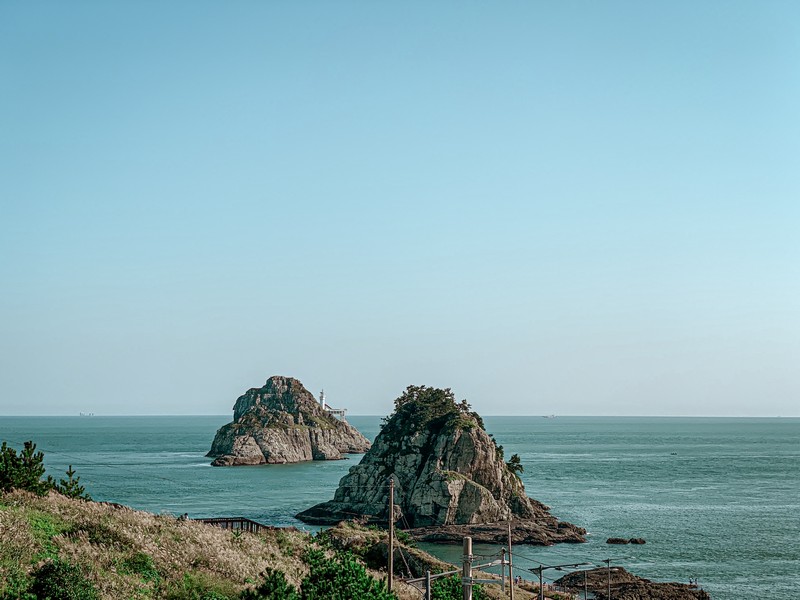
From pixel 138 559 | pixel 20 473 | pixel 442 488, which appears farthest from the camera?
pixel 442 488

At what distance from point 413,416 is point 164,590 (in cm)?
7515

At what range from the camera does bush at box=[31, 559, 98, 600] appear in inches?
976

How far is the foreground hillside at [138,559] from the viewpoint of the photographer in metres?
26.1

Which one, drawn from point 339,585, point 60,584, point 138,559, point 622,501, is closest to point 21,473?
point 138,559

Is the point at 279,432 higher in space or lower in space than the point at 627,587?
higher

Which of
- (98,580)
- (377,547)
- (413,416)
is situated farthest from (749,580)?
(98,580)

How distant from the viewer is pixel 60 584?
25.0 metres

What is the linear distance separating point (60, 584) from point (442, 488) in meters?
66.9

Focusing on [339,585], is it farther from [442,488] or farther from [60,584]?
[442,488]

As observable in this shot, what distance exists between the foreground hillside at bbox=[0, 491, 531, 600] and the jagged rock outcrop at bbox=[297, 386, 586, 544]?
47680mm

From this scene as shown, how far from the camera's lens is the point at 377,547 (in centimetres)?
5459

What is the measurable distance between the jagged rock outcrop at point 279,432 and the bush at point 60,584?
134m

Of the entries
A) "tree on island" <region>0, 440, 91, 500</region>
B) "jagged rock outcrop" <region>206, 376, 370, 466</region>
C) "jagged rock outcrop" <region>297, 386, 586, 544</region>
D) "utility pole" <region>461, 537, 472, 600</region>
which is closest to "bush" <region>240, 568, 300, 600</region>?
"utility pole" <region>461, 537, 472, 600</region>

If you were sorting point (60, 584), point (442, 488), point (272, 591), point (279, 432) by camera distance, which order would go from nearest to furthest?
point (60, 584), point (272, 591), point (442, 488), point (279, 432)
